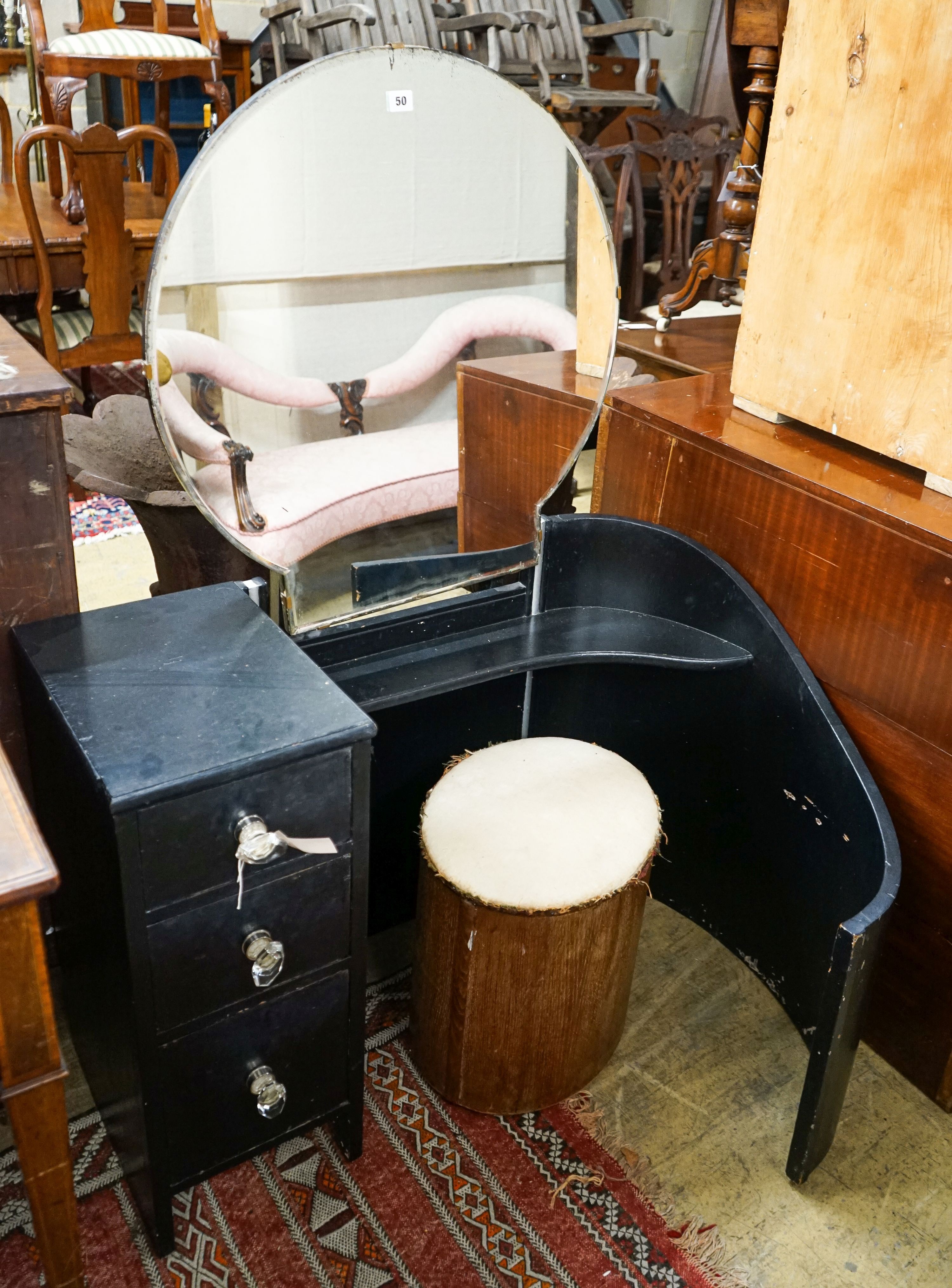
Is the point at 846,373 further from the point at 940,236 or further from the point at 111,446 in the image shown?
the point at 111,446

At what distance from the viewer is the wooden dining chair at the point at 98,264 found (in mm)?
3176

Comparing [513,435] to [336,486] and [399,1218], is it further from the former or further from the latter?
[399,1218]

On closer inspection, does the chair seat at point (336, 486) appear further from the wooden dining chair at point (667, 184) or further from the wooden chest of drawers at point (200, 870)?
the wooden dining chair at point (667, 184)

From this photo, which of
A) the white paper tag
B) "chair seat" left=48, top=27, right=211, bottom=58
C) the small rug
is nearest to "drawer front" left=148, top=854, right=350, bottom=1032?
the white paper tag

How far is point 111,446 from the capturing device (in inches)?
92.9

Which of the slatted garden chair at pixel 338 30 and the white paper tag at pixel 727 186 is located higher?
the slatted garden chair at pixel 338 30

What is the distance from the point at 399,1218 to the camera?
145cm

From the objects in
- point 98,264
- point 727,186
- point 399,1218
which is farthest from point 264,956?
point 98,264

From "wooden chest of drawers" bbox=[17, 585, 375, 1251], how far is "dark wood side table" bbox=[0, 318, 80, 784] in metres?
0.05

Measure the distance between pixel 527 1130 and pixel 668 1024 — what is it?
34cm

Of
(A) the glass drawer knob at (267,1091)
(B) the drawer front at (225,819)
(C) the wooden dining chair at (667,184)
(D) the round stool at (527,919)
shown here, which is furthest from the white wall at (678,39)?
(A) the glass drawer knob at (267,1091)

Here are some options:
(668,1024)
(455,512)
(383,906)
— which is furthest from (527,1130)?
(455,512)

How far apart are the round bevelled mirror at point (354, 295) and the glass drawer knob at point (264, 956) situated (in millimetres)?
488

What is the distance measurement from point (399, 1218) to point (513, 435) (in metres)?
1.19
